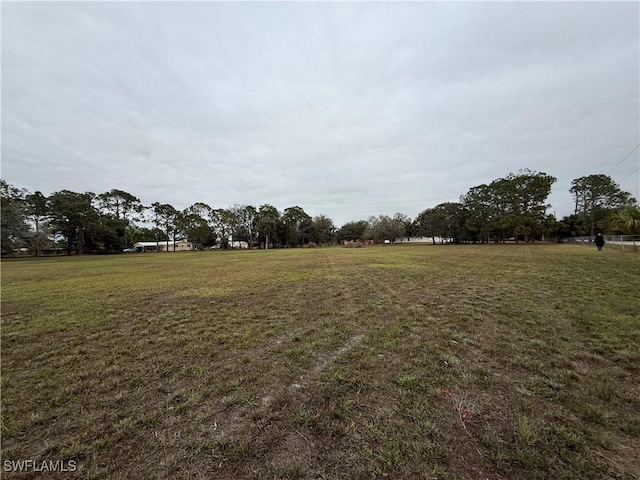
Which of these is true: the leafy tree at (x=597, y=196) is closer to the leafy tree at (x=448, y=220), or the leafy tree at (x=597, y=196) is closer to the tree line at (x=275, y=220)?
the tree line at (x=275, y=220)

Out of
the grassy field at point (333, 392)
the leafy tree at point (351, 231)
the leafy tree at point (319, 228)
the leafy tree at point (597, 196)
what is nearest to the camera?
the grassy field at point (333, 392)

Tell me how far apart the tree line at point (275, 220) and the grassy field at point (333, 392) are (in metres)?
28.2

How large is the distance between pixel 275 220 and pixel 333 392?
68414 mm

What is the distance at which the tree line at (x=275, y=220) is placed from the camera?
136 feet

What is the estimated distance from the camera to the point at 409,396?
9.55 ft

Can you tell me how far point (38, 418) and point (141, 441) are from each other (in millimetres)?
1357

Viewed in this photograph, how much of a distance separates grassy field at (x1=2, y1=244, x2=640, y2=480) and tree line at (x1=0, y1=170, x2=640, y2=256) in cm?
2822

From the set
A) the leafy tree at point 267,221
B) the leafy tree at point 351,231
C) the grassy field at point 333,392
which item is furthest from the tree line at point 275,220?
the grassy field at point 333,392

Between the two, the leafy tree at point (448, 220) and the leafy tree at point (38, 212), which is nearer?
the leafy tree at point (38, 212)

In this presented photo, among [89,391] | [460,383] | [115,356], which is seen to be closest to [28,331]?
[115,356]

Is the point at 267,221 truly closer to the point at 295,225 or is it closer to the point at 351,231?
the point at 295,225

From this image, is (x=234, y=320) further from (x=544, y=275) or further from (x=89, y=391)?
(x=544, y=275)

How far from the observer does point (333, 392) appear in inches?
119

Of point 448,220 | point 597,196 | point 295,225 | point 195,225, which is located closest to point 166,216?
point 195,225
